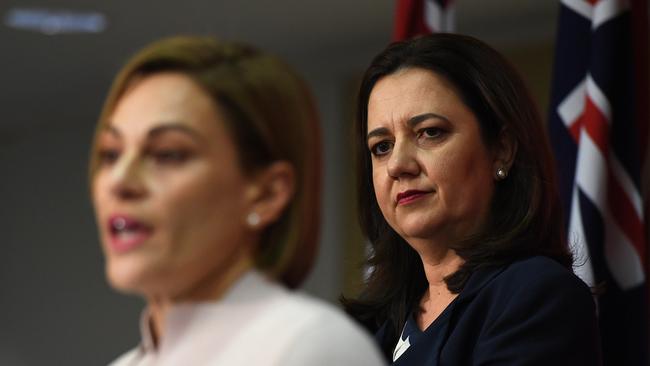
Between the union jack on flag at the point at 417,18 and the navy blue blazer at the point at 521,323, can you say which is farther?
the union jack on flag at the point at 417,18

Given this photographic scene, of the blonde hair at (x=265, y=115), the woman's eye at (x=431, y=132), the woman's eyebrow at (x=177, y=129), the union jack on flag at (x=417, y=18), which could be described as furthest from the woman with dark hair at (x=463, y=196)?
the union jack on flag at (x=417, y=18)

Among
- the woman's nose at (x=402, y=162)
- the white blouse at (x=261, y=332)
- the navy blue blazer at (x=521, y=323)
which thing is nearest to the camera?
the white blouse at (x=261, y=332)

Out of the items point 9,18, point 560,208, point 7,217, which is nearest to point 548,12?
point 9,18

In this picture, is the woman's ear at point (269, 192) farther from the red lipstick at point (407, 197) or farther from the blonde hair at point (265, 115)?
the red lipstick at point (407, 197)

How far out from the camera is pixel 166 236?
982 mm

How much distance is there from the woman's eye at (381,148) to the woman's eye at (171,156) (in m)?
0.71

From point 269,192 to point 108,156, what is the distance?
163 millimetres

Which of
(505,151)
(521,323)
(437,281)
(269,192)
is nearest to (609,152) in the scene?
(505,151)

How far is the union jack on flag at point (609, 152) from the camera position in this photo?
2.36 metres

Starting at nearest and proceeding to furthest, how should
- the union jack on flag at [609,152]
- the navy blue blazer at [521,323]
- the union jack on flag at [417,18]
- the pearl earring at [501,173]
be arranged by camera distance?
the navy blue blazer at [521,323], the pearl earring at [501,173], the union jack on flag at [609,152], the union jack on flag at [417,18]

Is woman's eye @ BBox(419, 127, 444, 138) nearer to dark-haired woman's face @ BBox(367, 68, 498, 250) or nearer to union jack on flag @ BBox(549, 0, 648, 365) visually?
dark-haired woman's face @ BBox(367, 68, 498, 250)

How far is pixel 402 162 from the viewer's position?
63.8 inches

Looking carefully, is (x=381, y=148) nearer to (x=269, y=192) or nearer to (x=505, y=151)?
(x=505, y=151)

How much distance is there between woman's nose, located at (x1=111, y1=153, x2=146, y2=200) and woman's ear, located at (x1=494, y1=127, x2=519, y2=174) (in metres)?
0.87
